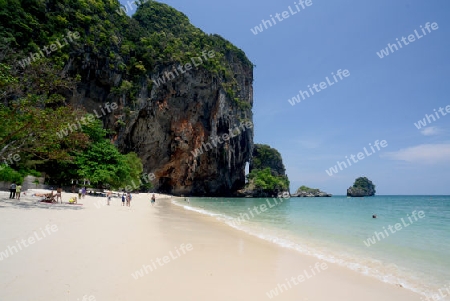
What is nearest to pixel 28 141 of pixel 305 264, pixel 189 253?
pixel 189 253

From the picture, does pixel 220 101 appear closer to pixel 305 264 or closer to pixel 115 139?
A: pixel 115 139

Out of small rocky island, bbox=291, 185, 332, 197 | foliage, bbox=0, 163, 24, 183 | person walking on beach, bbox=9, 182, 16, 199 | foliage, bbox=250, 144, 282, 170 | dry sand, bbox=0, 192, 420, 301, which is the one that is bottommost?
small rocky island, bbox=291, 185, 332, 197

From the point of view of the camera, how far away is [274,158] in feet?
288

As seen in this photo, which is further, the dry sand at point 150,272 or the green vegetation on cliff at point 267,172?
the green vegetation on cliff at point 267,172

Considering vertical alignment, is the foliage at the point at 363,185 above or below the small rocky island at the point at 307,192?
above

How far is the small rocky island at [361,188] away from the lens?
12619 cm

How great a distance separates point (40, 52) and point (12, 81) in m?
18.8

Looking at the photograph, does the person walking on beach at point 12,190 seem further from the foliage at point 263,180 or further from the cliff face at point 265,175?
the foliage at point 263,180

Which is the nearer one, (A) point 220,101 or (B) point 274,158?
(A) point 220,101

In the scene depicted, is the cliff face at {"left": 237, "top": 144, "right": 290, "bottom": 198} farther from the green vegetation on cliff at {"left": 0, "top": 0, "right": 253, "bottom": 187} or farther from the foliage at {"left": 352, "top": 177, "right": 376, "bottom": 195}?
the foliage at {"left": 352, "top": 177, "right": 376, "bottom": 195}

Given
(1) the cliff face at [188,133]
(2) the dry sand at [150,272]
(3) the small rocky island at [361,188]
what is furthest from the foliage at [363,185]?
(2) the dry sand at [150,272]

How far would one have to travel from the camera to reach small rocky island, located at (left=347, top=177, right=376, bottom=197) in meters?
126

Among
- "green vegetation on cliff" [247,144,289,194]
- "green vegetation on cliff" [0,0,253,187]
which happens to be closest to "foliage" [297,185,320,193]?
"green vegetation on cliff" [247,144,289,194]

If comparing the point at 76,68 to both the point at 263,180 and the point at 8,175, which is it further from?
the point at 263,180
